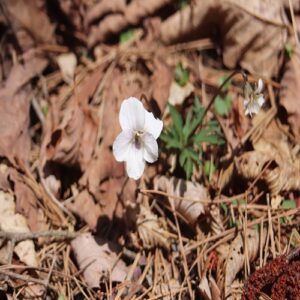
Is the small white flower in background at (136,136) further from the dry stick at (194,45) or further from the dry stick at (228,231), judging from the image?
the dry stick at (194,45)

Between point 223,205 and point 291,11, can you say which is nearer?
point 223,205

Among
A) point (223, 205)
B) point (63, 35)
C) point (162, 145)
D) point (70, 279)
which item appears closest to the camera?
point (70, 279)

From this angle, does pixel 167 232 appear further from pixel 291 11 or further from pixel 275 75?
pixel 291 11

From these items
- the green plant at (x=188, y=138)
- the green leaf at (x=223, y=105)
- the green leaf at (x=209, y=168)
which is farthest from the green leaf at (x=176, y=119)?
the green leaf at (x=223, y=105)

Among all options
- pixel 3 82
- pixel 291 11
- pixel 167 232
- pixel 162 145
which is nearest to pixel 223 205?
pixel 167 232

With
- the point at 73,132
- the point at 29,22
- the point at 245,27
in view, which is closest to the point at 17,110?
the point at 73,132

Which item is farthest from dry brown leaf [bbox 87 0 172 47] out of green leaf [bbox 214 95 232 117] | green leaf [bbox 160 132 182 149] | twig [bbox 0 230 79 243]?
twig [bbox 0 230 79 243]
